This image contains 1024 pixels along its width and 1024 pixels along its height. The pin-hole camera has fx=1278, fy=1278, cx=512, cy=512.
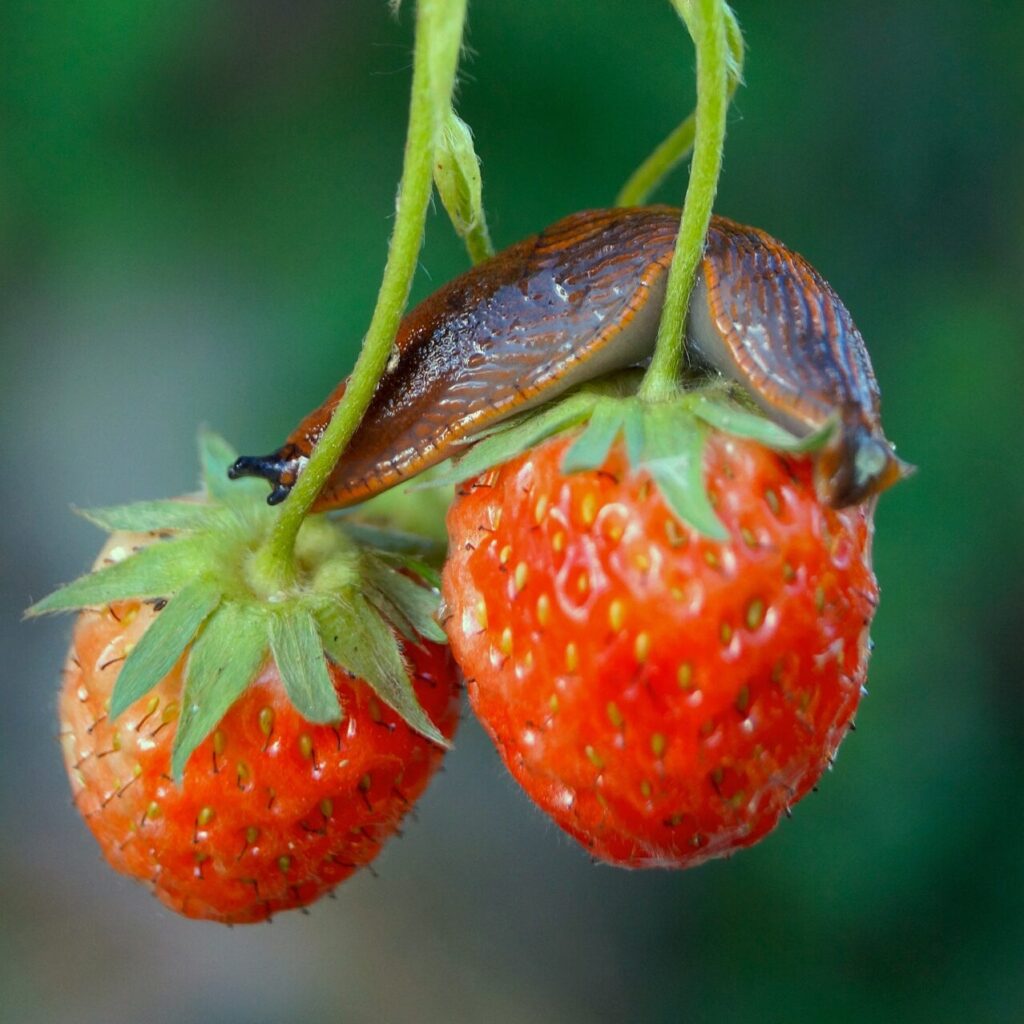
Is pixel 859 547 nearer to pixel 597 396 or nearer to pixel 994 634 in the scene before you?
pixel 597 396

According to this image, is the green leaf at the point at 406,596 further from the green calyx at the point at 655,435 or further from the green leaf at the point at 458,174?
the green leaf at the point at 458,174

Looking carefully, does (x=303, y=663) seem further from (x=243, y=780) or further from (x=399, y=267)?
(x=399, y=267)

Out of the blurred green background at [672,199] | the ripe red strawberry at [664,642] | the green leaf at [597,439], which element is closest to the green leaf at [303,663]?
the ripe red strawberry at [664,642]

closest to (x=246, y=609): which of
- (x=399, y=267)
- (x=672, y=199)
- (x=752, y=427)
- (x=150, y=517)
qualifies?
(x=150, y=517)

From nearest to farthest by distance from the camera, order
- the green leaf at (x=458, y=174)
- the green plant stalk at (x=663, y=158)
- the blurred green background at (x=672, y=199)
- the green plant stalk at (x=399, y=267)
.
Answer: the green plant stalk at (x=399, y=267) → the green leaf at (x=458, y=174) → the green plant stalk at (x=663, y=158) → the blurred green background at (x=672, y=199)

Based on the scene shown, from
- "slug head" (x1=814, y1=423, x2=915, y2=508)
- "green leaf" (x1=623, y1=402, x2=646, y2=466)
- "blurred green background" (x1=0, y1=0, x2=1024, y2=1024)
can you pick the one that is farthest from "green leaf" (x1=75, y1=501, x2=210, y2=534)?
"blurred green background" (x1=0, y1=0, x2=1024, y2=1024)

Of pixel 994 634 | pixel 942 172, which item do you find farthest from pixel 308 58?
pixel 994 634

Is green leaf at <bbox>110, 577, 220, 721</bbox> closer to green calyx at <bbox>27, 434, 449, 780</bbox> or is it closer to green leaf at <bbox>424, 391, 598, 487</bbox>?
green calyx at <bbox>27, 434, 449, 780</bbox>
